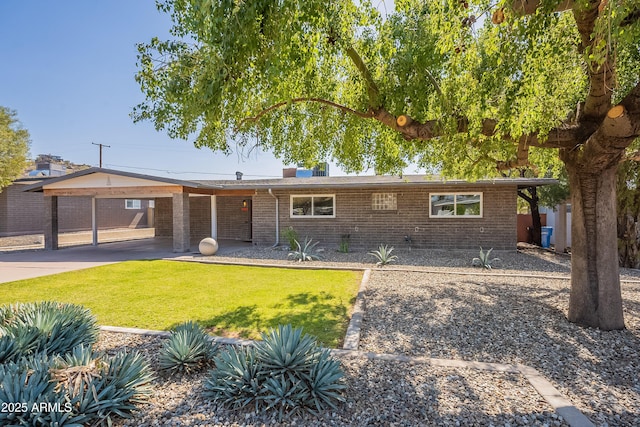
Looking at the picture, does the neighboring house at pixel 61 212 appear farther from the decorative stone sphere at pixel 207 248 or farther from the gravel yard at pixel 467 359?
the gravel yard at pixel 467 359

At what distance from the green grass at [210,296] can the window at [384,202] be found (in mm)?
5147

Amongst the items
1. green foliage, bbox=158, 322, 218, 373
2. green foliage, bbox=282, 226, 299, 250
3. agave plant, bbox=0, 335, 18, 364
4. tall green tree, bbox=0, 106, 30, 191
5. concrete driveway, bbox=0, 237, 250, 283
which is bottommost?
concrete driveway, bbox=0, 237, 250, 283

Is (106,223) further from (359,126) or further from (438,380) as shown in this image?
(438,380)

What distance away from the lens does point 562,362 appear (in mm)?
3699

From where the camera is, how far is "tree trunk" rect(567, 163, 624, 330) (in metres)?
4.63

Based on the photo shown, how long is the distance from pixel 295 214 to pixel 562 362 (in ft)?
38.4

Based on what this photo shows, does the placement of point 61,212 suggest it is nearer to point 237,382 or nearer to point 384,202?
point 384,202

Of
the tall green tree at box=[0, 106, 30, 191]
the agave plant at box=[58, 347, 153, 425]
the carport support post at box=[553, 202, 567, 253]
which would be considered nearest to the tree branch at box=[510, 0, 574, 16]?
the agave plant at box=[58, 347, 153, 425]

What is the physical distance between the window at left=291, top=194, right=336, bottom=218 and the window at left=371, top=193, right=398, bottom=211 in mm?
1801

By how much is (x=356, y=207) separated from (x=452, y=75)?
885 centimetres

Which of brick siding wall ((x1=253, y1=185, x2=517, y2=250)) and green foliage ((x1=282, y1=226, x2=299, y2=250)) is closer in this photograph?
brick siding wall ((x1=253, y1=185, x2=517, y2=250))

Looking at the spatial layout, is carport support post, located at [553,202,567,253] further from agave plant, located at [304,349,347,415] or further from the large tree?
agave plant, located at [304,349,347,415]

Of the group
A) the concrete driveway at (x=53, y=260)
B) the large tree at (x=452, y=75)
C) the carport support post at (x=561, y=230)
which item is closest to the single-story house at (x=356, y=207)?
the concrete driveway at (x=53, y=260)

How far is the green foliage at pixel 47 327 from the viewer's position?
3.26 m
